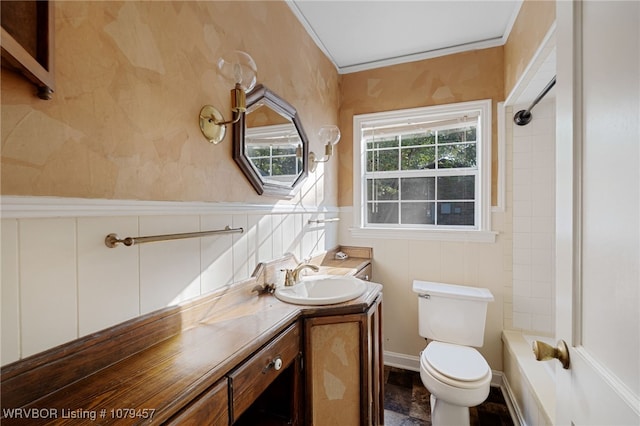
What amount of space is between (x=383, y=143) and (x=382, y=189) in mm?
439

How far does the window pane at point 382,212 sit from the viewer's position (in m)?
2.66

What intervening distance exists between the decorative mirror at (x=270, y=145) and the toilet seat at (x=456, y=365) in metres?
1.34

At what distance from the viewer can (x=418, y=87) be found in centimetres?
248

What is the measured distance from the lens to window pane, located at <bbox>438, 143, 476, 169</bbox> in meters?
2.42

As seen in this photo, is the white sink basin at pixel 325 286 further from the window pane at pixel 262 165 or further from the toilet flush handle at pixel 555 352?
the toilet flush handle at pixel 555 352

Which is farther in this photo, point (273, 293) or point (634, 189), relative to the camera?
point (273, 293)

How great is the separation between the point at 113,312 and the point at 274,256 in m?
0.93

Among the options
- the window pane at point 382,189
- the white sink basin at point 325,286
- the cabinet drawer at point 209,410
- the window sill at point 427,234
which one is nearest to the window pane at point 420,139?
the window pane at point 382,189

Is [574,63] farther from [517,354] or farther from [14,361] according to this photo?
[517,354]

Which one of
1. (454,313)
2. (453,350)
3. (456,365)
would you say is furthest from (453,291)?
(456,365)

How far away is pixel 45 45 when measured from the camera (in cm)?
67

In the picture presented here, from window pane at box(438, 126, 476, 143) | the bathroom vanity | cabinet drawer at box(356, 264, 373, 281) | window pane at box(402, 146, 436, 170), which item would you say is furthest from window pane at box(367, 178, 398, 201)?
the bathroom vanity

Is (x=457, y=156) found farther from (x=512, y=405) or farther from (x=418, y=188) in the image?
(x=512, y=405)

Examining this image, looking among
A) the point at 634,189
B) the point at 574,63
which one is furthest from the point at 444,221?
the point at 634,189
